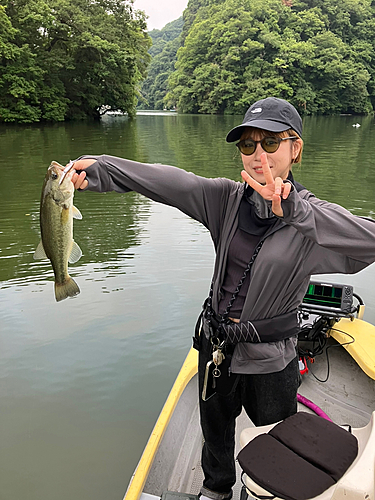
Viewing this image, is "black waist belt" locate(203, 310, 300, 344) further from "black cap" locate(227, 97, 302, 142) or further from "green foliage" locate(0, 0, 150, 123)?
"green foliage" locate(0, 0, 150, 123)

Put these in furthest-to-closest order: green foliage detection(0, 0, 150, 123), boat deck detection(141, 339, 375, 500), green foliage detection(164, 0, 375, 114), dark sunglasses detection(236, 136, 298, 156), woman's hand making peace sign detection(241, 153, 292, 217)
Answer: green foliage detection(164, 0, 375, 114) < green foliage detection(0, 0, 150, 123) < boat deck detection(141, 339, 375, 500) < dark sunglasses detection(236, 136, 298, 156) < woman's hand making peace sign detection(241, 153, 292, 217)

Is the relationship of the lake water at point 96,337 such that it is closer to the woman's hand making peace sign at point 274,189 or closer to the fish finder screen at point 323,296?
the fish finder screen at point 323,296

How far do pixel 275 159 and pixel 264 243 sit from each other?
364 mm

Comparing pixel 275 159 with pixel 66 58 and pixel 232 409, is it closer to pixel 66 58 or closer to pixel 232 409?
pixel 232 409

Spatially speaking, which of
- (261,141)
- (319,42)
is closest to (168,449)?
(261,141)

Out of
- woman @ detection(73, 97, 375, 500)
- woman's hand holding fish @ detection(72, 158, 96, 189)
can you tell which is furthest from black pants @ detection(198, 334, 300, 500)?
woman's hand holding fish @ detection(72, 158, 96, 189)

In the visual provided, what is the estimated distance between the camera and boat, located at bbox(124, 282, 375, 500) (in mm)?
1918

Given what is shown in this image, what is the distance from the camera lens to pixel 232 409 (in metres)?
2.05

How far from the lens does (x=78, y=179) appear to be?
177 cm

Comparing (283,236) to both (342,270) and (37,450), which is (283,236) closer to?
(342,270)

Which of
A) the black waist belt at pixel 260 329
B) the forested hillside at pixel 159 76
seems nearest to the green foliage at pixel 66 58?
the black waist belt at pixel 260 329

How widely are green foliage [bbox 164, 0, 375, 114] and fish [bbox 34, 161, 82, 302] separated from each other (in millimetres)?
49966

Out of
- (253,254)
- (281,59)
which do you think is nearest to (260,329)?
(253,254)

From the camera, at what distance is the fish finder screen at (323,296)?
3.63m
